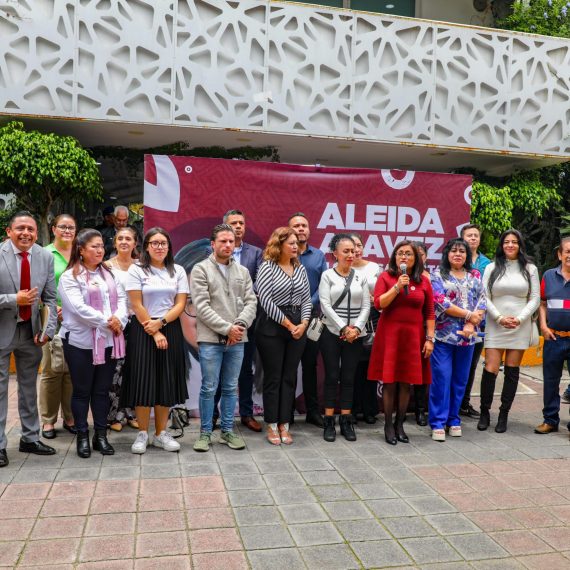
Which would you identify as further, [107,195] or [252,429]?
[107,195]

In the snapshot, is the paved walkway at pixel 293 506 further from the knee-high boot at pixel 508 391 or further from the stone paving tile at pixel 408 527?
the knee-high boot at pixel 508 391

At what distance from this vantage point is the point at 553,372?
560 cm

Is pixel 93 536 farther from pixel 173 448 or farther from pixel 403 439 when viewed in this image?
pixel 403 439

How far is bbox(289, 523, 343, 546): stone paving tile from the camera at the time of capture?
3258 mm

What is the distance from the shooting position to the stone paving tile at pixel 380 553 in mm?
3049

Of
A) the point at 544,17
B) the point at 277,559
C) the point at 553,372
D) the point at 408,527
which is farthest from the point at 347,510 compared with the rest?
the point at 544,17

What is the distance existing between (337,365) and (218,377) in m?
1.10

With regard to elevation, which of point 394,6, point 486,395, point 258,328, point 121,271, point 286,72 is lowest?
point 486,395

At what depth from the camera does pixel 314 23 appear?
11.1 metres

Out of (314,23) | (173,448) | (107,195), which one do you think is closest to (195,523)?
(173,448)

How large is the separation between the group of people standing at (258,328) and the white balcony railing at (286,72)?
5.83 metres

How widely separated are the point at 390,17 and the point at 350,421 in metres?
8.90

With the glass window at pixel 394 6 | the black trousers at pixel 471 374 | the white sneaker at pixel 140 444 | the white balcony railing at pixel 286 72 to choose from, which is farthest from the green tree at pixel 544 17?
the white sneaker at pixel 140 444

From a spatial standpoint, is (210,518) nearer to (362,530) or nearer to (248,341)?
(362,530)
